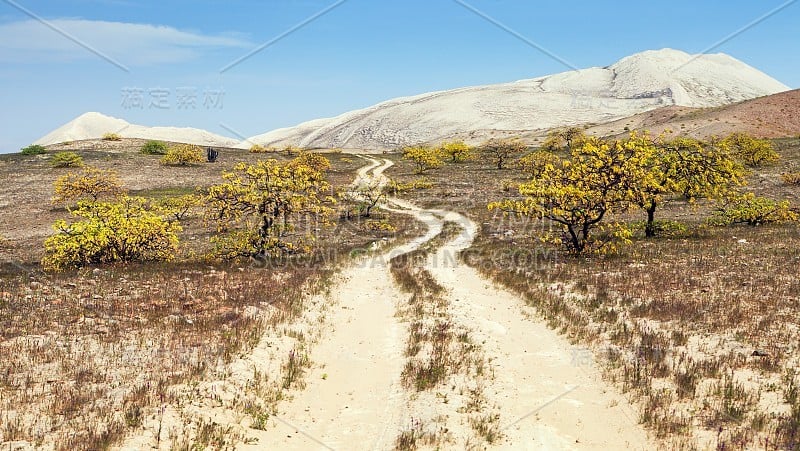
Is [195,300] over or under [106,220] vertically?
under

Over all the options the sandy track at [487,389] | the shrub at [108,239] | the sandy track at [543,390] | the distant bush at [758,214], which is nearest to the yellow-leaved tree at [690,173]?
the distant bush at [758,214]

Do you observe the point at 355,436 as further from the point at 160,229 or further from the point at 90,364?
the point at 160,229

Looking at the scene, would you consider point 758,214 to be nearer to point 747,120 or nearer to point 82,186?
point 82,186

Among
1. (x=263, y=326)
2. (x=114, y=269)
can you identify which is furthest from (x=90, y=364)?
(x=114, y=269)

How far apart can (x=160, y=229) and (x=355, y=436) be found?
2039 cm

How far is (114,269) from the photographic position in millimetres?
22688

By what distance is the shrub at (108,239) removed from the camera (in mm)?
23375

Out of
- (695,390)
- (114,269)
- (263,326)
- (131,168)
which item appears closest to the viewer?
(695,390)

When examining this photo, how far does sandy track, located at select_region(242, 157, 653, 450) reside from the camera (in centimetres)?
855

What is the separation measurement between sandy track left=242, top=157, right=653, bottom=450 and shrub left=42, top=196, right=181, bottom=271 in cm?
1274

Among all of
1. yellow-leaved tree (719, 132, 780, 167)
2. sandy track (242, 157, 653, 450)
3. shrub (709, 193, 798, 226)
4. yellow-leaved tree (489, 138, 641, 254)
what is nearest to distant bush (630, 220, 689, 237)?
shrub (709, 193, 798, 226)

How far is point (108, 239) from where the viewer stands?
79.5 feet

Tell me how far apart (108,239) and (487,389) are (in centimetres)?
2114

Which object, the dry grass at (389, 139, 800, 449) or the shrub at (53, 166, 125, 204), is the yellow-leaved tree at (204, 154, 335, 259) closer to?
the dry grass at (389, 139, 800, 449)
